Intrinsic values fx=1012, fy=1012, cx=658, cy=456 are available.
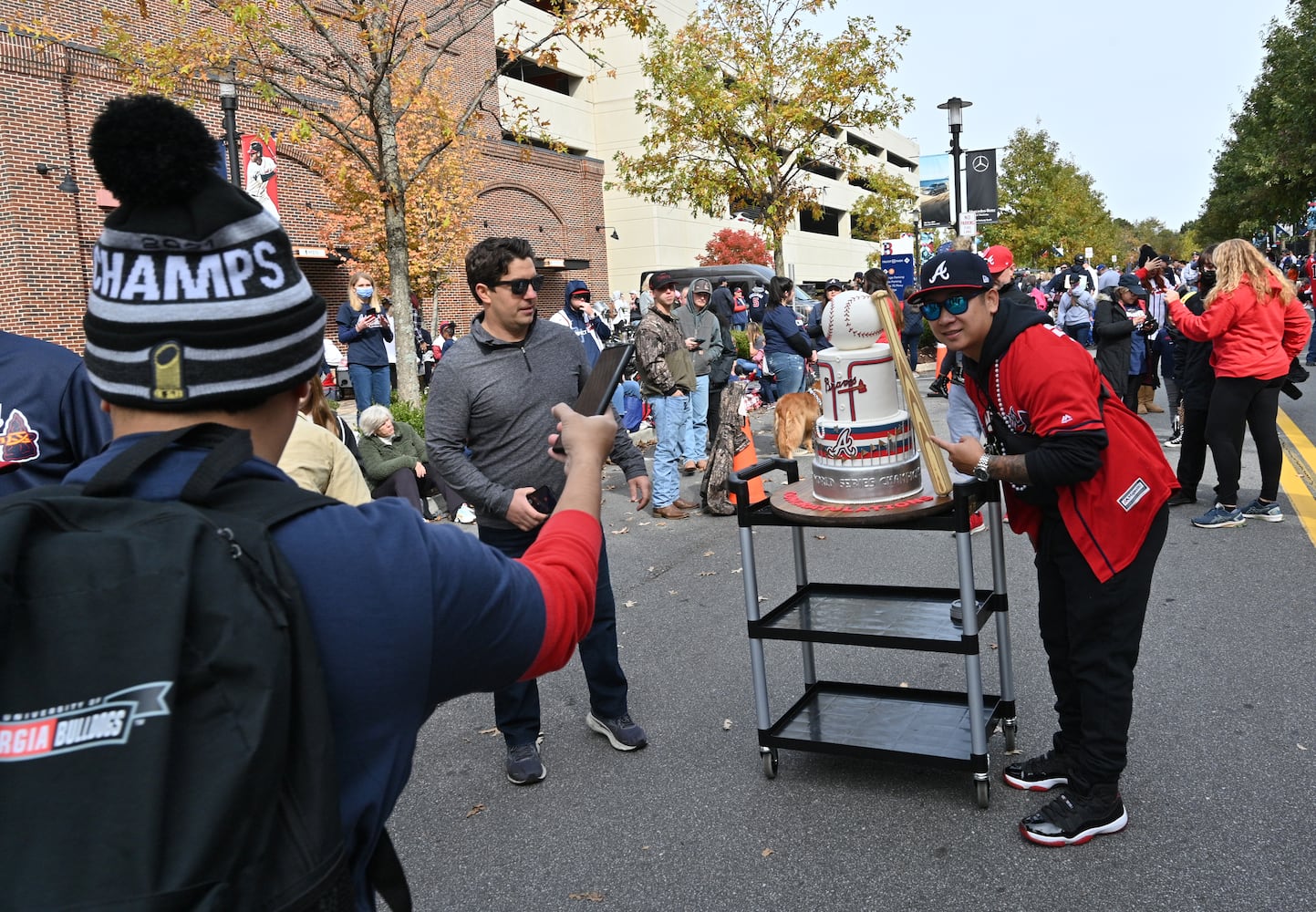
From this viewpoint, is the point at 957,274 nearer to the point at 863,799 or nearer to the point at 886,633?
the point at 886,633

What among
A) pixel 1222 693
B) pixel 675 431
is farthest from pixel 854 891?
pixel 675 431

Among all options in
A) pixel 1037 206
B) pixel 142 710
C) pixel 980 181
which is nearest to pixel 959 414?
pixel 142 710

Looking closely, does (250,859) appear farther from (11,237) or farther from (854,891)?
(11,237)

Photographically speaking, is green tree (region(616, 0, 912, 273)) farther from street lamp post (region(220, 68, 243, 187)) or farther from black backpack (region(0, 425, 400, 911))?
black backpack (region(0, 425, 400, 911))

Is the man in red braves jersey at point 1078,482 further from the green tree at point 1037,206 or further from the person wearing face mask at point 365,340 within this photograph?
the green tree at point 1037,206

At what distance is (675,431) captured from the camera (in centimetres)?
934

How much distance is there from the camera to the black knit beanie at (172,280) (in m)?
1.24

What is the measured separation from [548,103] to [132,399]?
127 ft

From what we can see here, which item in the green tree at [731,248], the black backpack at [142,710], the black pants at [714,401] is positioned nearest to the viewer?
the black backpack at [142,710]

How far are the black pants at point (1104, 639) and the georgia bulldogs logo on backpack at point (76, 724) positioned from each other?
9.80ft

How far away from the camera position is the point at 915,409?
369cm

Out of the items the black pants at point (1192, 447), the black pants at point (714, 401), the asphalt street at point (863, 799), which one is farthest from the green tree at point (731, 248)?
the asphalt street at point (863, 799)

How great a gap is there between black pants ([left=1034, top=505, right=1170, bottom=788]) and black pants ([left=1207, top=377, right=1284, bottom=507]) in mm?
4499

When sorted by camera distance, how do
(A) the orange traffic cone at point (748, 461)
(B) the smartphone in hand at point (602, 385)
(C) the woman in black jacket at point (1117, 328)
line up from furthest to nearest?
(C) the woman in black jacket at point (1117, 328)
(A) the orange traffic cone at point (748, 461)
(B) the smartphone in hand at point (602, 385)
